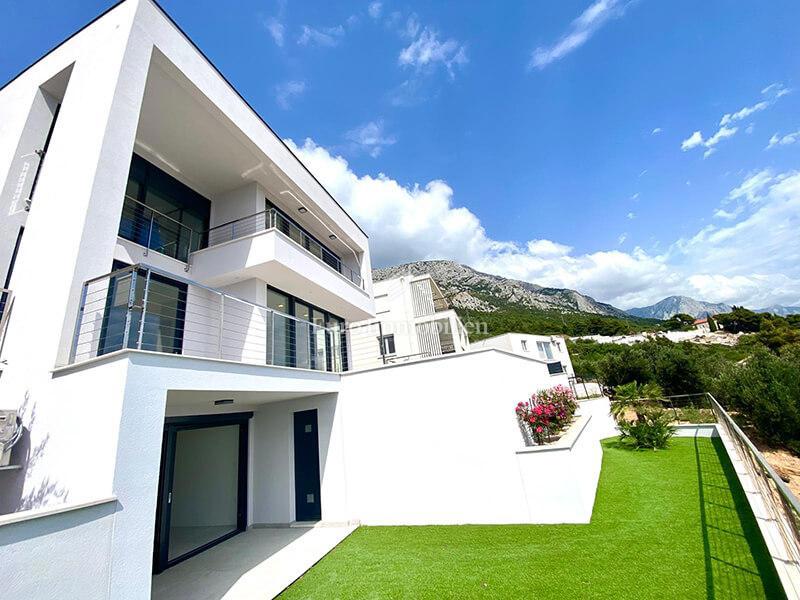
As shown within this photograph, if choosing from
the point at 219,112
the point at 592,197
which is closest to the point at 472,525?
the point at 219,112

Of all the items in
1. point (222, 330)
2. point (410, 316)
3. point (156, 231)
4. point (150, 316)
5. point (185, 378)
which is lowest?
point (185, 378)

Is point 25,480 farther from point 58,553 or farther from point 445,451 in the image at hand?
point 445,451

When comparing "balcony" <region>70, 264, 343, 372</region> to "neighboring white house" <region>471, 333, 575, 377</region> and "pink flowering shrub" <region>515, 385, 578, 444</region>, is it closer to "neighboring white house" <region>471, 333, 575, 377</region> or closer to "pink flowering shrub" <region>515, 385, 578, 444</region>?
"pink flowering shrub" <region>515, 385, 578, 444</region>

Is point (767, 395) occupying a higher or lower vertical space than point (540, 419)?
lower

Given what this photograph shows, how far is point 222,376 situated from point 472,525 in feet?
18.9

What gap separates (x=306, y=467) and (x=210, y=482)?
2923 millimetres

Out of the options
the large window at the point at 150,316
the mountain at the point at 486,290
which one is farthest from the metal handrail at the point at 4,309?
the mountain at the point at 486,290

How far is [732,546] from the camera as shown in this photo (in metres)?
4.79

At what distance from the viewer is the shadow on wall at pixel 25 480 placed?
11.1ft

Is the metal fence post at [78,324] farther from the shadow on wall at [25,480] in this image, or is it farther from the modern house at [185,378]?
the shadow on wall at [25,480]

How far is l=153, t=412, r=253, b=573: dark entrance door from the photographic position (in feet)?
25.5

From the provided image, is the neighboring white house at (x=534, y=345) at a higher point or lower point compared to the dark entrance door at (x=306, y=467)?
higher

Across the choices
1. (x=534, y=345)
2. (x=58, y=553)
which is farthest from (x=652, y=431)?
(x=534, y=345)

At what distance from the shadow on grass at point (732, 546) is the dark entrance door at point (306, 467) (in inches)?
288
